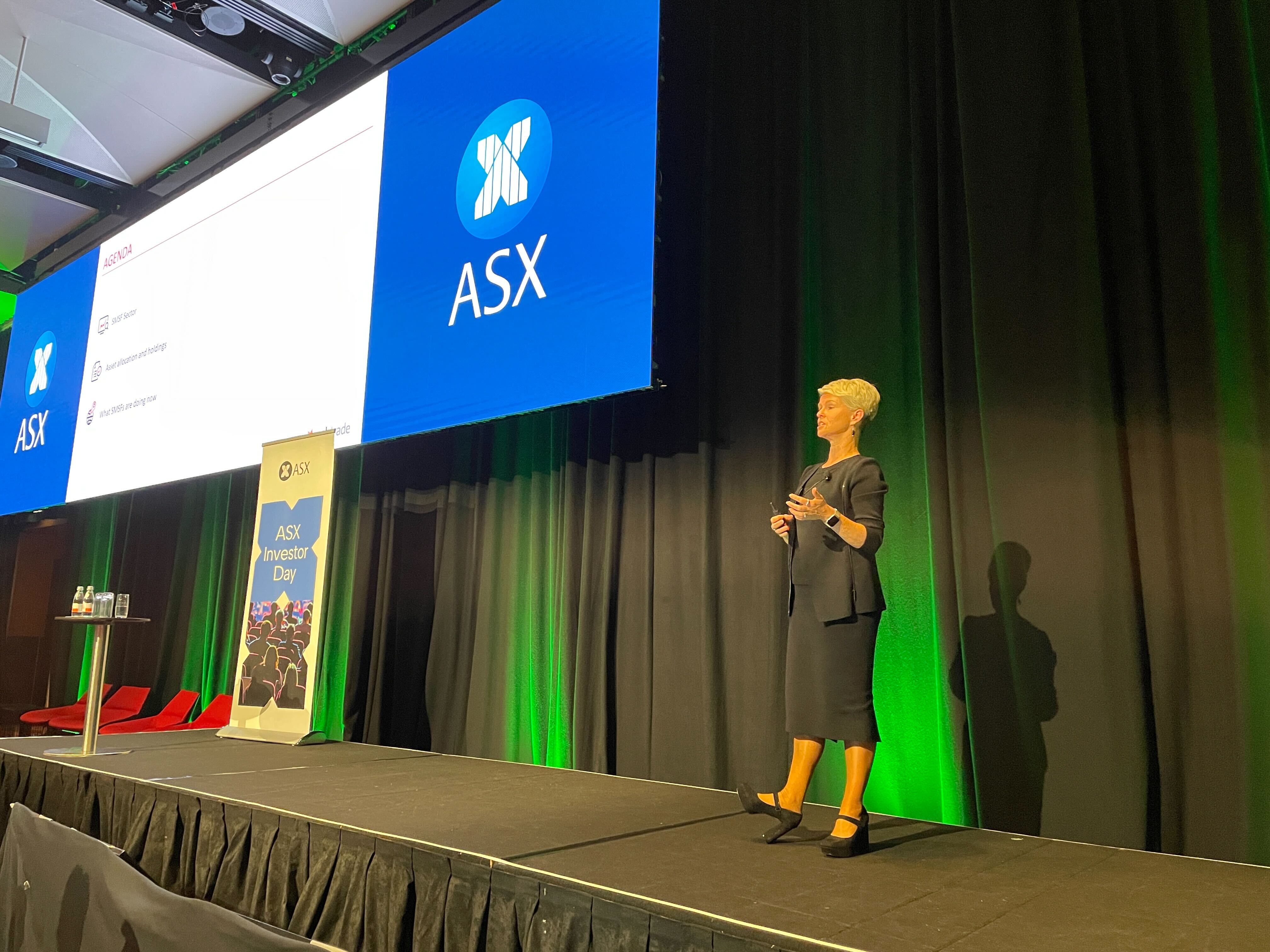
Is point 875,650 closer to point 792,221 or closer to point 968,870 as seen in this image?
point 968,870

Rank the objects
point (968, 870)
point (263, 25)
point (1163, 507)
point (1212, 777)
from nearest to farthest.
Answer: point (968, 870) → point (1212, 777) → point (1163, 507) → point (263, 25)

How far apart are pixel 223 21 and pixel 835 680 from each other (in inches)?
187

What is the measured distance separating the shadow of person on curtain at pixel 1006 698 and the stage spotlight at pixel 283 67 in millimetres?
4639

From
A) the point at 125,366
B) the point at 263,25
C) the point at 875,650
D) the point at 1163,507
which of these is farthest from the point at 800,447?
the point at 125,366

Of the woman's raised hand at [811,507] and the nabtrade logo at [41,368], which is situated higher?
the nabtrade logo at [41,368]

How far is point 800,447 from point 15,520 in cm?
791

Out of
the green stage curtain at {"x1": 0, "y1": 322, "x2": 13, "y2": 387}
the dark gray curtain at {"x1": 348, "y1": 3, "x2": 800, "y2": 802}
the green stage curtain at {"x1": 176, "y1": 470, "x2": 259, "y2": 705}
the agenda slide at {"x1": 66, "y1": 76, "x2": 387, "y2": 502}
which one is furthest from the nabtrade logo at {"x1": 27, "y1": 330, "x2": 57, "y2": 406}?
the dark gray curtain at {"x1": 348, "y1": 3, "x2": 800, "y2": 802}

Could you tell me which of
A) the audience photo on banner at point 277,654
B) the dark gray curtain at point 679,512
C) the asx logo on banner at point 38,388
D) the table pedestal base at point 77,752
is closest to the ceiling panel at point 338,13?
the dark gray curtain at point 679,512

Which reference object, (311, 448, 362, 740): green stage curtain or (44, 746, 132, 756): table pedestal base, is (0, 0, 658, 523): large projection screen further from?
(44, 746, 132, 756): table pedestal base

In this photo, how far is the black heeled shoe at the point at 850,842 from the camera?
1873 millimetres

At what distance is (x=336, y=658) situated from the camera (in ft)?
16.0

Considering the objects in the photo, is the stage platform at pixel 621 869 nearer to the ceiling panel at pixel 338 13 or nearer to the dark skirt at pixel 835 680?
the dark skirt at pixel 835 680

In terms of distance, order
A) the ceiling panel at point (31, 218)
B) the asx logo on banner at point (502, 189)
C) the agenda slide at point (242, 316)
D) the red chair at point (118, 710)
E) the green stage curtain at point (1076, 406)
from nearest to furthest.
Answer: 1. the green stage curtain at point (1076, 406)
2. the asx logo on banner at point (502, 189)
3. the agenda slide at point (242, 316)
4. the red chair at point (118, 710)
5. the ceiling panel at point (31, 218)

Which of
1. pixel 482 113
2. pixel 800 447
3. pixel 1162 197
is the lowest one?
pixel 800 447
